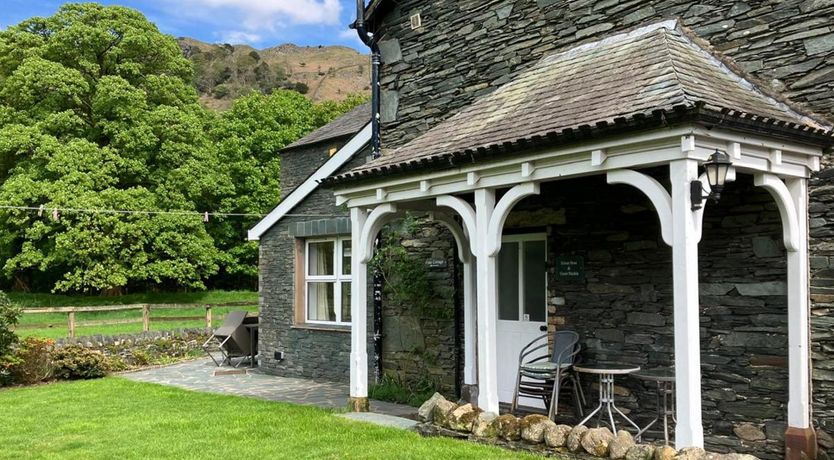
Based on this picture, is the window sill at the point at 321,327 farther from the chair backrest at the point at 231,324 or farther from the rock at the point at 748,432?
the rock at the point at 748,432

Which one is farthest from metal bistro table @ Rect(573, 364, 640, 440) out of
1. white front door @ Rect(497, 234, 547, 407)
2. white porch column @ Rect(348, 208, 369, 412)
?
white porch column @ Rect(348, 208, 369, 412)

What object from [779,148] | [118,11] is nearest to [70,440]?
[779,148]

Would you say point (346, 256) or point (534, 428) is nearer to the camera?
point (534, 428)

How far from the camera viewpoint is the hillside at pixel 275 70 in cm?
7306

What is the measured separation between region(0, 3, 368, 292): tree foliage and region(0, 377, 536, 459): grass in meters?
14.1

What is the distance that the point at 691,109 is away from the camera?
188 inches

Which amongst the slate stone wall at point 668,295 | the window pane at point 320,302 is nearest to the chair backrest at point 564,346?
the slate stone wall at point 668,295

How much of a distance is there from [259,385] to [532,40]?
6.76m

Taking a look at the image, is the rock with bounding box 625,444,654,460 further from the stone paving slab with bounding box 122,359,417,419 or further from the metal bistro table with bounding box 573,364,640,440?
the stone paving slab with bounding box 122,359,417,419

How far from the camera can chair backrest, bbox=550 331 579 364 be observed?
7211 millimetres

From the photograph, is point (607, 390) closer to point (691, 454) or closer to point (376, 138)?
point (691, 454)

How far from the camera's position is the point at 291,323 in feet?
41.8

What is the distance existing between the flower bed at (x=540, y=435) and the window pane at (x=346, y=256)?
5.29 metres

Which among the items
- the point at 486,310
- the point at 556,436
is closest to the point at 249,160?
the point at 486,310
